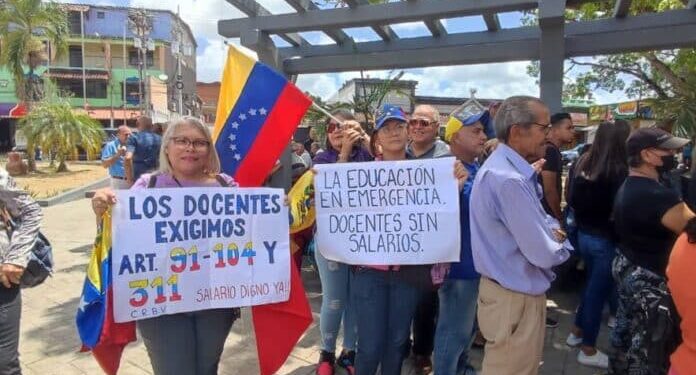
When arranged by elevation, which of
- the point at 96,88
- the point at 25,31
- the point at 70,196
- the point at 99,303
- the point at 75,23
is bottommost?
the point at 70,196

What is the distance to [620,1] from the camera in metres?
4.77

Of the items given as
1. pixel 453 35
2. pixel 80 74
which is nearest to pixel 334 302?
pixel 453 35

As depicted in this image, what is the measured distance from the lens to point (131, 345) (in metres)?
4.12

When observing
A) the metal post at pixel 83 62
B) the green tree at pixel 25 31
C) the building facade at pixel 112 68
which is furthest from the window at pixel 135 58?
the green tree at pixel 25 31

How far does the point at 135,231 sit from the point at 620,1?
4.64 m

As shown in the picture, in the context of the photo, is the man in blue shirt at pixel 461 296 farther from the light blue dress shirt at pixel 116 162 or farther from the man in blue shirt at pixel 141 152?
the light blue dress shirt at pixel 116 162

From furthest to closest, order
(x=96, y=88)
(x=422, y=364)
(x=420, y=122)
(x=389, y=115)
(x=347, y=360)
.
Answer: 1. (x=96, y=88)
2. (x=422, y=364)
3. (x=347, y=360)
4. (x=420, y=122)
5. (x=389, y=115)

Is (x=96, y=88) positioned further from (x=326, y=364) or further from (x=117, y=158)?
(x=326, y=364)

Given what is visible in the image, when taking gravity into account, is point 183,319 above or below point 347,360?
above

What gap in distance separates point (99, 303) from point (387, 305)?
4.74 feet

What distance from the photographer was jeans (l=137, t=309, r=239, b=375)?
2.40 m

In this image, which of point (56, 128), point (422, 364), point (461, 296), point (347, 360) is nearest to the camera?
point (461, 296)

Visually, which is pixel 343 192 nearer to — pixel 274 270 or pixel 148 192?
pixel 274 270

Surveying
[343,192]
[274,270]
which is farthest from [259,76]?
[274,270]
